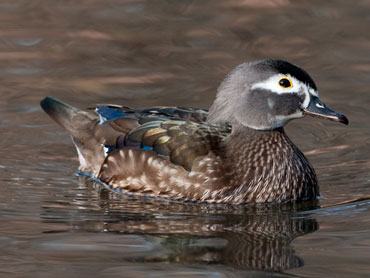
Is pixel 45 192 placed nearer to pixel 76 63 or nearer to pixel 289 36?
pixel 76 63

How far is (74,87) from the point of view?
35.0 ft

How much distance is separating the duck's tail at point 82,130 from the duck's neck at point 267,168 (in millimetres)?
1363

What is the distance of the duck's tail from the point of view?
8.23 meters

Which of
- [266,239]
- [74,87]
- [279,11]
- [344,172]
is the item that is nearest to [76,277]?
[266,239]

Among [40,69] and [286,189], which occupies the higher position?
[40,69]

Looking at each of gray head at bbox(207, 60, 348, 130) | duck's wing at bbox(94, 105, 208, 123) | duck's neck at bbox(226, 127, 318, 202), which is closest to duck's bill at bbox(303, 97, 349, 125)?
gray head at bbox(207, 60, 348, 130)

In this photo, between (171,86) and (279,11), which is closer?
(171,86)

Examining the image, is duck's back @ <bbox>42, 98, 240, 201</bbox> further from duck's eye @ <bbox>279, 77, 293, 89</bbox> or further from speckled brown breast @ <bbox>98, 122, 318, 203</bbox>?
duck's eye @ <bbox>279, 77, 293, 89</bbox>

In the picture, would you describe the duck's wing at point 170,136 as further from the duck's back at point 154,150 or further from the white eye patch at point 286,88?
the white eye patch at point 286,88

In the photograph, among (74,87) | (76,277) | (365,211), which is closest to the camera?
(76,277)

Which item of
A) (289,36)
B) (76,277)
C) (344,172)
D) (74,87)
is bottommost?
(76,277)

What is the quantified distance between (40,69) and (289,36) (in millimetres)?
3526

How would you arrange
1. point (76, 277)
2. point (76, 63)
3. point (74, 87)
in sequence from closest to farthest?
point (76, 277) < point (74, 87) < point (76, 63)

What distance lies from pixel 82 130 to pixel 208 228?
7.59 feet
